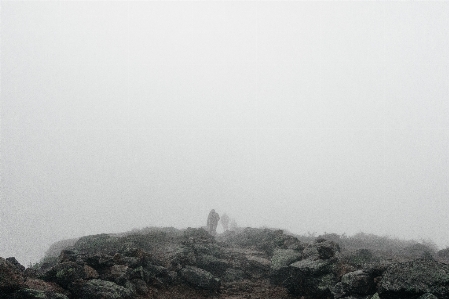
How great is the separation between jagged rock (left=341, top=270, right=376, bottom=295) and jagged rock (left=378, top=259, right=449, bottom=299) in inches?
33.5

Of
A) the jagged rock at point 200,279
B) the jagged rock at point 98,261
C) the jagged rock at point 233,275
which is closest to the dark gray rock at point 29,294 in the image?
the jagged rock at point 98,261

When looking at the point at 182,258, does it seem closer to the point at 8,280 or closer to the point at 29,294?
the point at 29,294

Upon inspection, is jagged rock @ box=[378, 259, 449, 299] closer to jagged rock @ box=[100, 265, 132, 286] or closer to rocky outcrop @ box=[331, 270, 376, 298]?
rocky outcrop @ box=[331, 270, 376, 298]

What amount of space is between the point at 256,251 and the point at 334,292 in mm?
10644

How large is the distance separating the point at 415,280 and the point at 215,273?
1219cm

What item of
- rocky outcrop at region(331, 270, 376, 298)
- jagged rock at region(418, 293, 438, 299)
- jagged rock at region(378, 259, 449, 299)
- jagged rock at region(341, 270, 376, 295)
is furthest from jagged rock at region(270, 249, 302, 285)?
jagged rock at region(418, 293, 438, 299)

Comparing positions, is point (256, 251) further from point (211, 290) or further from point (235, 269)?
point (211, 290)

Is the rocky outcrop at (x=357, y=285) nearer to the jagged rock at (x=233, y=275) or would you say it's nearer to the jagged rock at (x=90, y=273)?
the jagged rock at (x=233, y=275)

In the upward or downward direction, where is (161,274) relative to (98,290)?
downward

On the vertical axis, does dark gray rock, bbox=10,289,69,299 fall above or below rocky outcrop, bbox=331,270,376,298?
above

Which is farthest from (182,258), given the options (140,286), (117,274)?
(117,274)

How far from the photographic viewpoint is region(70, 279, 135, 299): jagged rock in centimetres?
1267

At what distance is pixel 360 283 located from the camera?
42.9ft

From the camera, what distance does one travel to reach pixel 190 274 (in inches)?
675
